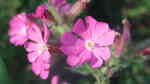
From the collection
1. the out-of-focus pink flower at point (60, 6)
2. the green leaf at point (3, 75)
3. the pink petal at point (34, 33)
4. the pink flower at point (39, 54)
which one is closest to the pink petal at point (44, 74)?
the pink flower at point (39, 54)

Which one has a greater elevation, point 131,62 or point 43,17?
point 43,17

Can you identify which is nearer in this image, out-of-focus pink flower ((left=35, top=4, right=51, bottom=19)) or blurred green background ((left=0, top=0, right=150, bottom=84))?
out-of-focus pink flower ((left=35, top=4, right=51, bottom=19))

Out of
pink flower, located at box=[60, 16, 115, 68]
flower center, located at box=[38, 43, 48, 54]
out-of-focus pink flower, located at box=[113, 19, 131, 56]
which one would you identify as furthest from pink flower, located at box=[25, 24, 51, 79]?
out-of-focus pink flower, located at box=[113, 19, 131, 56]

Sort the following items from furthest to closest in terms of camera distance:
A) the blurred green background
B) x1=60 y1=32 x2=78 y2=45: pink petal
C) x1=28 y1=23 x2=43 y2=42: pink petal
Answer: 1. the blurred green background
2. x1=28 y1=23 x2=43 y2=42: pink petal
3. x1=60 y1=32 x2=78 y2=45: pink petal

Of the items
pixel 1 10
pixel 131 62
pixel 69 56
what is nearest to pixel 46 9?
pixel 69 56

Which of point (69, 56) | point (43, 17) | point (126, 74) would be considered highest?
point (43, 17)

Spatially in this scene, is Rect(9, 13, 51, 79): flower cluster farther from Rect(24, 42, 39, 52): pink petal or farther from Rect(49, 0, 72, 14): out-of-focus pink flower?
Rect(49, 0, 72, 14): out-of-focus pink flower

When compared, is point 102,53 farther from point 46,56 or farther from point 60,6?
point 60,6

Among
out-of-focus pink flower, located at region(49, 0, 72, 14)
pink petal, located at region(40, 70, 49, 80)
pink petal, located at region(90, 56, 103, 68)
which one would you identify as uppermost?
out-of-focus pink flower, located at region(49, 0, 72, 14)

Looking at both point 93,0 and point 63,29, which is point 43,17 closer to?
point 63,29
